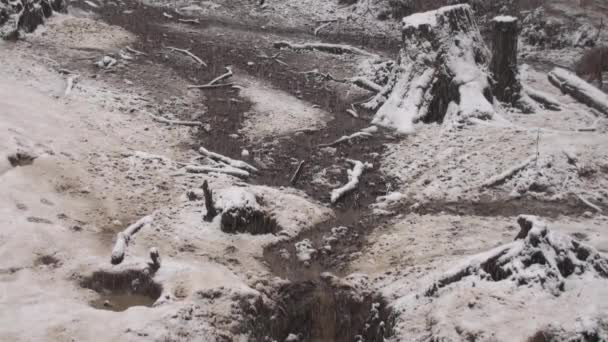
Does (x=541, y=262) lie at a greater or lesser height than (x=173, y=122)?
greater

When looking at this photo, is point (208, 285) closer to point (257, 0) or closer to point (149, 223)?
point (149, 223)

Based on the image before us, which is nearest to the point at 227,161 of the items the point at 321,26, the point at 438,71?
the point at 438,71

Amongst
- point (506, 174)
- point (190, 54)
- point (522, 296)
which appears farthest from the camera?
point (190, 54)

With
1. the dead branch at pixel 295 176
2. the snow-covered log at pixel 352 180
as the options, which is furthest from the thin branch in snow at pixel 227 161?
the snow-covered log at pixel 352 180

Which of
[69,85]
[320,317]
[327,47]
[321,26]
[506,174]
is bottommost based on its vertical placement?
[320,317]

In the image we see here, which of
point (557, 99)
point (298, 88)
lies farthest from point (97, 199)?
point (557, 99)

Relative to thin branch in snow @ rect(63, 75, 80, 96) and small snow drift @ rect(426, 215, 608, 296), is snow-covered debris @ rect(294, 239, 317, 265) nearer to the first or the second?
small snow drift @ rect(426, 215, 608, 296)

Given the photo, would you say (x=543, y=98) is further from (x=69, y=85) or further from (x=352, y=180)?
(x=69, y=85)

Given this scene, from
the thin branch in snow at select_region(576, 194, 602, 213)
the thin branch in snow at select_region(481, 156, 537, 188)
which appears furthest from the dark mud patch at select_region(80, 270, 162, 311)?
the thin branch in snow at select_region(576, 194, 602, 213)
